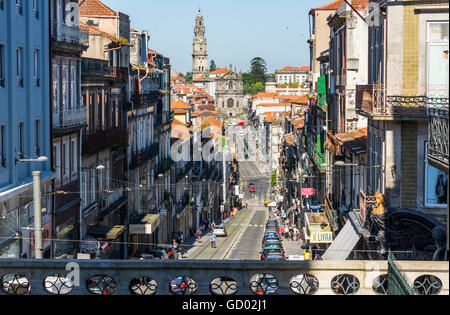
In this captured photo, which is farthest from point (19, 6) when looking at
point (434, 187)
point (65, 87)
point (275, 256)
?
point (275, 256)

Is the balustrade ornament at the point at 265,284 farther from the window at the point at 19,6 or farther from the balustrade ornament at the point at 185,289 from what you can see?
the window at the point at 19,6

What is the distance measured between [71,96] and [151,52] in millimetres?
24274

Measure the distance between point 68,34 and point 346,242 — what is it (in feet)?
41.1

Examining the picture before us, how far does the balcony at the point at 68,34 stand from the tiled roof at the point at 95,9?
444 inches

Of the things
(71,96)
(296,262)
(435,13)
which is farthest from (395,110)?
(71,96)

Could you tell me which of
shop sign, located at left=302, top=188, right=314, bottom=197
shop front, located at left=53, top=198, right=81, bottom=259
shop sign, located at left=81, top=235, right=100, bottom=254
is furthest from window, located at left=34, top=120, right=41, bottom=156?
shop sign, located at left=302, top=188, right=314, bottom=197

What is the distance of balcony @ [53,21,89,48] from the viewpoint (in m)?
29.4

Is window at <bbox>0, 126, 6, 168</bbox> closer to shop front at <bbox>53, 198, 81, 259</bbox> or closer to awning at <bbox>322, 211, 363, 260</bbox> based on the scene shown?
shop front at <bbox>53, 198, 81, 259</bbox>

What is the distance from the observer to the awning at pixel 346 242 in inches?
1003

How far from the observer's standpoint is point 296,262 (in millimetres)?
13344

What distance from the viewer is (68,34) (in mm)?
30469

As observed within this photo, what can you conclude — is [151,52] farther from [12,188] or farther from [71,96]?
[12,188]

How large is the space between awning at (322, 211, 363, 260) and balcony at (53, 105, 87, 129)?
10294mm
